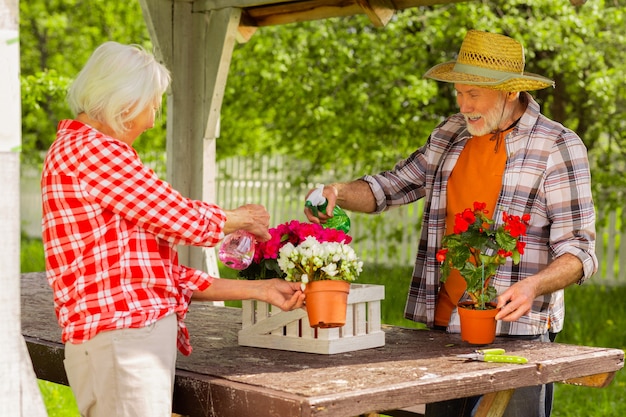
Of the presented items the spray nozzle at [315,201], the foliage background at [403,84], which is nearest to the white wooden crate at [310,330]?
the spray nozzle at [315,201]

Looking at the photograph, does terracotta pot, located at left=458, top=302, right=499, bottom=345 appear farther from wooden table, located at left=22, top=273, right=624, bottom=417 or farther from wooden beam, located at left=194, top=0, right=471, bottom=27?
wooden beam, located at left=194, top=0, right=471, bottom=27

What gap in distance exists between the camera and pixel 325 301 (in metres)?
2.92

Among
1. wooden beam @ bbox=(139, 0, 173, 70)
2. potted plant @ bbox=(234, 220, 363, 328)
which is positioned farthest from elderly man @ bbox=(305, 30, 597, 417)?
wooden beam @ bbox=(139, 0, 173, 70)

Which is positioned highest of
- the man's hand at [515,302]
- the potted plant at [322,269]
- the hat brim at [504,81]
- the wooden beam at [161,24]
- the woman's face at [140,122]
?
the wooden beam at [161,24]

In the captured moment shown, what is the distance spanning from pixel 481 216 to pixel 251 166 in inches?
398

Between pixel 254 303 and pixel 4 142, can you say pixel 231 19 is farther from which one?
pixel 4 142

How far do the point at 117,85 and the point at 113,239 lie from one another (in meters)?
0.40

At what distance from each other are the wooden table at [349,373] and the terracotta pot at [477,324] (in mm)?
38

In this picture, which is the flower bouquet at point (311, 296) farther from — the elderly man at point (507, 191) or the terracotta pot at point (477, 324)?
the elderly man at point (507, 191)

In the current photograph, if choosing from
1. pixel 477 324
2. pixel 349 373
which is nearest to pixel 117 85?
pixel 349 373

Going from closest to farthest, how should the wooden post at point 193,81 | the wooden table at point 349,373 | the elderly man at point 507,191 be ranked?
the wooden table at point 349,373, the elderly man at point 507,191, the wooden post at point 193,81

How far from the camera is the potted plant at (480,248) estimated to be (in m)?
3.12

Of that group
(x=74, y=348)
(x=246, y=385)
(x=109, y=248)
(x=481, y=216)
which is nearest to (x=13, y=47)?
(x=109, y=248)

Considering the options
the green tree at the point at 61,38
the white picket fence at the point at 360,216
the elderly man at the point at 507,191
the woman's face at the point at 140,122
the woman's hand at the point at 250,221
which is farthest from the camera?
the green tree at the point at 61,38
